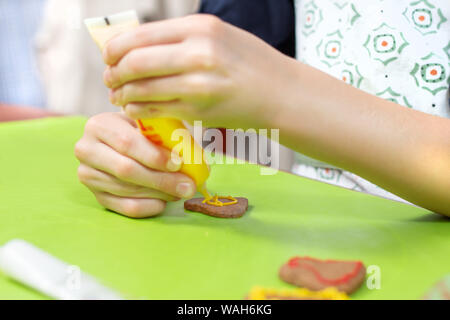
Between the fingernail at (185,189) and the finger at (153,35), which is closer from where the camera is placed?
the finger at (153,35)

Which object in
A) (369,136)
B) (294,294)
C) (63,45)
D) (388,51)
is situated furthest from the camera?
(63,45)

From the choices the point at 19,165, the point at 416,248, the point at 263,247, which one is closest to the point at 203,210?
the point at 263,247

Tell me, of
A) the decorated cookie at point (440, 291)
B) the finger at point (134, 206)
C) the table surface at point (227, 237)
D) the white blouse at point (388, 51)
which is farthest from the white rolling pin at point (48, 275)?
the white blouse at point (388, 51)

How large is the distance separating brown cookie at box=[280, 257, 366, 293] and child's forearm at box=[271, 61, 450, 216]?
110 millimetres

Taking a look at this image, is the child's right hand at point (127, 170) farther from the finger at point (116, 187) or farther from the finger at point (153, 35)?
the finger at point (153, 35)

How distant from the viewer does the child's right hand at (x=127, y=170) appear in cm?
44

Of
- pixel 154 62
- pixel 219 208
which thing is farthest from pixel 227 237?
pixel 154 62

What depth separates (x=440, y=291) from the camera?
330 millimetres

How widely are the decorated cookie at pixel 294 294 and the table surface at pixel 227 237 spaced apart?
0.02 metres

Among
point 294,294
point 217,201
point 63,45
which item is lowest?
point 294,294

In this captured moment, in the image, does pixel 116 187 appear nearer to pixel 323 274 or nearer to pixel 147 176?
A: pixel 147 176

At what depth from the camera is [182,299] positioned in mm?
314

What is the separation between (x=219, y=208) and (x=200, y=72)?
0.59ft
